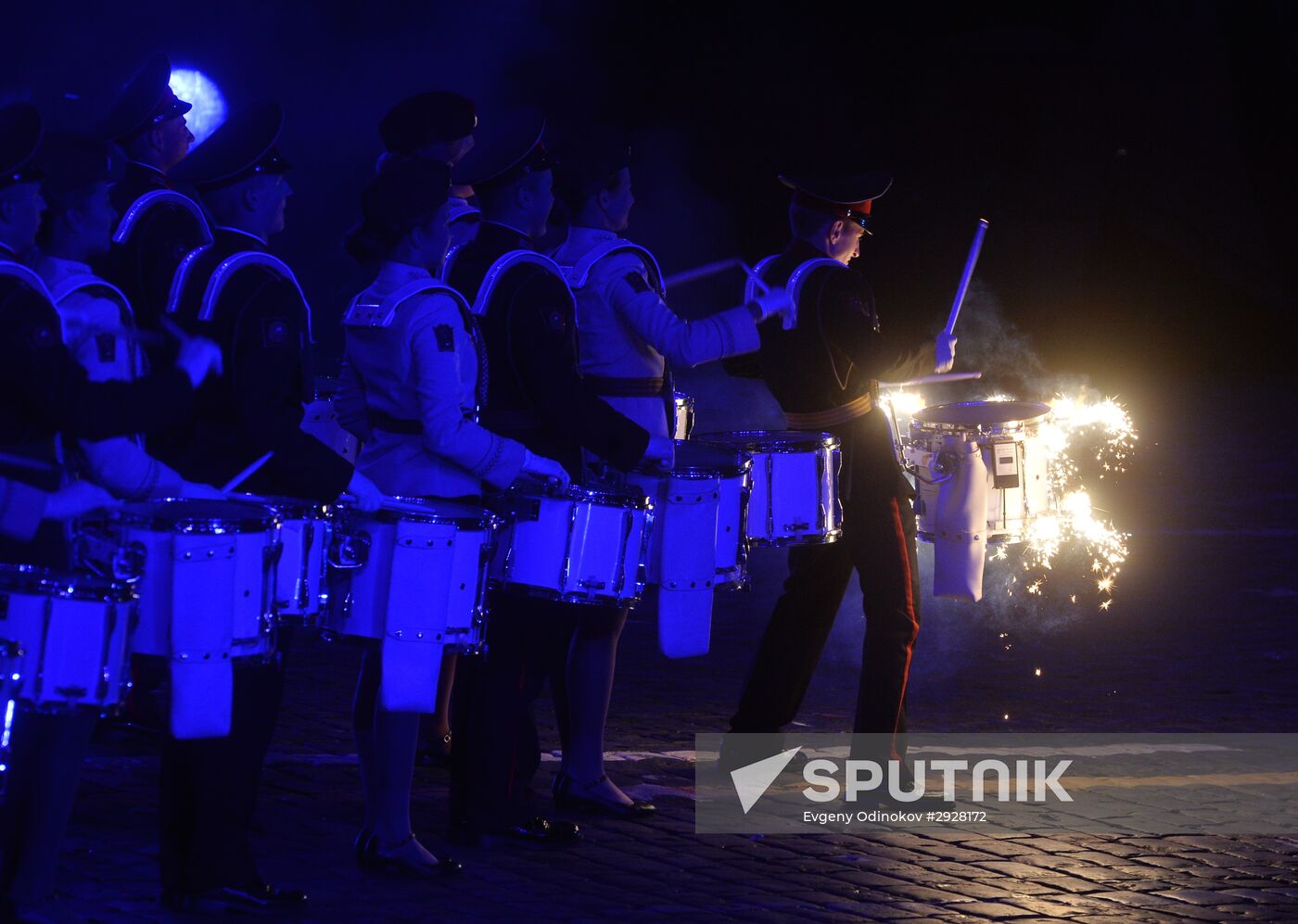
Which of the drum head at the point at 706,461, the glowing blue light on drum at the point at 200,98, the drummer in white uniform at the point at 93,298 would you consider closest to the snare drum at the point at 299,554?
the drummer in white uniform at the point at 93,298

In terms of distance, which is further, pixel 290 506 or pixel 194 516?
pixel 290 506

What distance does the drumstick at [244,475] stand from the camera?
520cm

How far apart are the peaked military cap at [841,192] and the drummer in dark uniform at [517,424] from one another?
1127 millimetres

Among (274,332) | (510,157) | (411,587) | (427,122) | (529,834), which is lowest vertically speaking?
(529,834)

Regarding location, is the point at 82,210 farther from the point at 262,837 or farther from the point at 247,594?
the point at 262,837

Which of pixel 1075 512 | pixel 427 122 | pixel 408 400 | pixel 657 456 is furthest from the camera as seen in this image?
pixel 1075 512

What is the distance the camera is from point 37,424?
4.83m

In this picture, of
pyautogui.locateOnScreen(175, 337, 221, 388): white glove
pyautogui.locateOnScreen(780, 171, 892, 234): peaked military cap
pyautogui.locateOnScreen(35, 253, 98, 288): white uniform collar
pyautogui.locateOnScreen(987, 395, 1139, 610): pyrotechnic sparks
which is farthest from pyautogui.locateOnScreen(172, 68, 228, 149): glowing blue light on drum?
pyautogui.locateOnScreen(175, 337, 221, 388): white glove

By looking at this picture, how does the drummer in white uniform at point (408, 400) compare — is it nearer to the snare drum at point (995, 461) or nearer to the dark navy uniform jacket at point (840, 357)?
the dark navy uniform jacket at point (840, 357)

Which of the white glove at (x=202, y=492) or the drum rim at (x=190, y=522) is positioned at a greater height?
the white glove at (x=202, y=492)

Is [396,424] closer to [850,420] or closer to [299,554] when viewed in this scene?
[299,554]

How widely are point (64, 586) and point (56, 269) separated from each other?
918 millimetres

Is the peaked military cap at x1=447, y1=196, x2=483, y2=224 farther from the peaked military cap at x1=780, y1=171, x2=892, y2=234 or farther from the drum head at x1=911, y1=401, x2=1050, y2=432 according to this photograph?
the drum head at x1=911, y1=401, x2=1050, y2=432

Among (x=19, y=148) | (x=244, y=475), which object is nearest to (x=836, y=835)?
(x=244, y=475)
